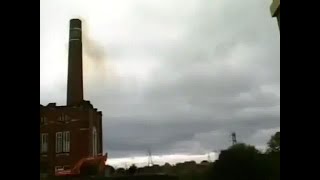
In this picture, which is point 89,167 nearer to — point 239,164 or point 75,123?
point 75,123

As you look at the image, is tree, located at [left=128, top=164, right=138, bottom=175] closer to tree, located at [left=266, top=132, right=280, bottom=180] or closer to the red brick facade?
the red brick facade

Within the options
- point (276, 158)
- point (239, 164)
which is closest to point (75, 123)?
point (239, 164)

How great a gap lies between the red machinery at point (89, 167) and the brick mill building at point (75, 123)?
0.14 feet

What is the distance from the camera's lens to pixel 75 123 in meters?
2.68

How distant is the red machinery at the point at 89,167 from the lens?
2.03 m

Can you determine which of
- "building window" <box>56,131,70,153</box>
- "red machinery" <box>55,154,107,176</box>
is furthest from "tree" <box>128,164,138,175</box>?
"building window" <box>56,131,70,153</box>

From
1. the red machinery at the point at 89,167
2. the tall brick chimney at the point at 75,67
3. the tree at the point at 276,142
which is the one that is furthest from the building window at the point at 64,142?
the tree at the point at 276,142

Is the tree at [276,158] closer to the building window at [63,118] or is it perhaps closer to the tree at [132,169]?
the tree at [132,169]
